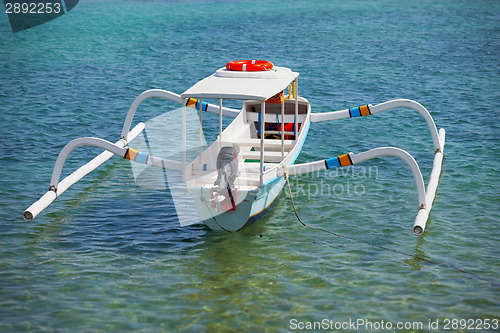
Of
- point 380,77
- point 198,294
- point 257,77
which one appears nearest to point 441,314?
point 198,294

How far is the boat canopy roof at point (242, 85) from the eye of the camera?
10.2m

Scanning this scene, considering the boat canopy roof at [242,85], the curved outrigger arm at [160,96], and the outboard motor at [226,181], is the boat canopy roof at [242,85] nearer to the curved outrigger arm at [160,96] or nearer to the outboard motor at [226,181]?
the outboard motor at [226,181]

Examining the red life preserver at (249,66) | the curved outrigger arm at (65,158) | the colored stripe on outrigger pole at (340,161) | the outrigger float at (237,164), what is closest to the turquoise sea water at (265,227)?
the curved outrigger arm at (65,158)

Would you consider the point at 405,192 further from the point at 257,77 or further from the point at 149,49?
the point at 149,49

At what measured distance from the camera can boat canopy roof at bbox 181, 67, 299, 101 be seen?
10234mm

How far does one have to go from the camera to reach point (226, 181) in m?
10.1

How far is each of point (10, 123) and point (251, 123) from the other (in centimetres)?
755

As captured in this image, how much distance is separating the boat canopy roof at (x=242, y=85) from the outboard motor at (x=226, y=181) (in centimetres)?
89

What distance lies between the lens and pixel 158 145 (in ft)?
53.9

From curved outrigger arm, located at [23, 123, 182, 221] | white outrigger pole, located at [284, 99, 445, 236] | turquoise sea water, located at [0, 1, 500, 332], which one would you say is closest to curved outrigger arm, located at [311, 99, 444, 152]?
white outrigger pole, located at [284, 99, 445, 236]

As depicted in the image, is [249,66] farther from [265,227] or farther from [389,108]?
[389,108]

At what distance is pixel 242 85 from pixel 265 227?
98.4 inches

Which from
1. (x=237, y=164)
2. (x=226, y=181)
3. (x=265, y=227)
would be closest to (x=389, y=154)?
(x=265, y=227)

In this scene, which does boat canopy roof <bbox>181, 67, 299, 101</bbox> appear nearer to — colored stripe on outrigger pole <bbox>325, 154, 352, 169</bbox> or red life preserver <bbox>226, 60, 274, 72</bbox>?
red life preserver <bbox>226, 60, 274, 72</bbox>
